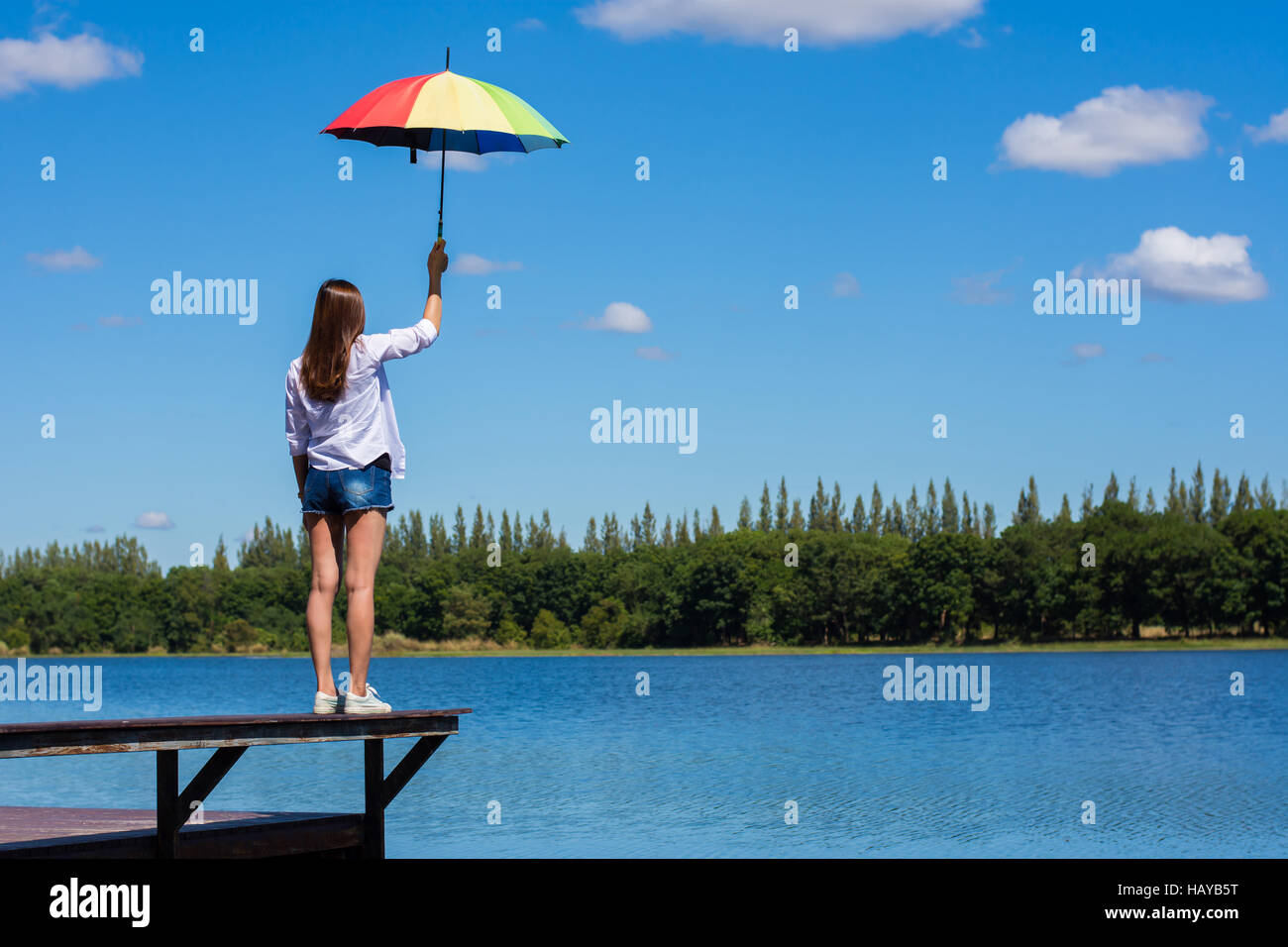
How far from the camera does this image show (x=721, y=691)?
6475 centimetres

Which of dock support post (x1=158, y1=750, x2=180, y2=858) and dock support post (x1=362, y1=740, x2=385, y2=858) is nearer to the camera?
dock support post (x1=158, y1=750, x2=180, y2=858)

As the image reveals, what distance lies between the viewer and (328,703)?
23.3 feet

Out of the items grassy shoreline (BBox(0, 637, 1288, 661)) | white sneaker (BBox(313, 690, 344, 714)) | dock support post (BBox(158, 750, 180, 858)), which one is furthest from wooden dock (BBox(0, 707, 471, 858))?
grassy shoreline (BBox(0, 637, 1288, 661))

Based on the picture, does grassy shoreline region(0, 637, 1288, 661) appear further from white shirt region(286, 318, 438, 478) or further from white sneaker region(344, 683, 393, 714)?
white shirt region(286, 318, 438, 478)

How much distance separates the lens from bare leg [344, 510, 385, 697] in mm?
7004

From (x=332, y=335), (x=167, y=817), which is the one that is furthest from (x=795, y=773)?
(x=332, y=335)

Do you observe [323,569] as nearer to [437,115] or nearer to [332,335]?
[332,335]

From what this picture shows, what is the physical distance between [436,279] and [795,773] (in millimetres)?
27951

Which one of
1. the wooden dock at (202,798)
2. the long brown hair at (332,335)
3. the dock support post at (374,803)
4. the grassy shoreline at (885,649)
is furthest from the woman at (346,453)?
the grassy shoreline at (885,649)

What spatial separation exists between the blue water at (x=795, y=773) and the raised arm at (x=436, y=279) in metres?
16.9

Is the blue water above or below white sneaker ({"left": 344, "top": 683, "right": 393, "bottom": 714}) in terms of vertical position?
below

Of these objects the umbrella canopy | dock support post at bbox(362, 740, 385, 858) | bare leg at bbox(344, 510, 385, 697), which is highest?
the umbrella canopy
